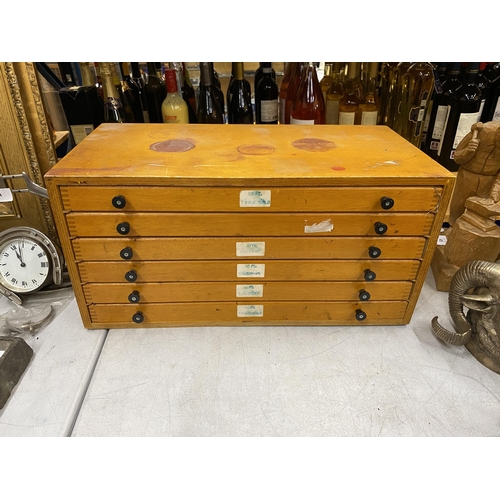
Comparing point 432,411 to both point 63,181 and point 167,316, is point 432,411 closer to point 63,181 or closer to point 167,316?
point 167,316

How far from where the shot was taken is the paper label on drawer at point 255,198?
0.86 meters

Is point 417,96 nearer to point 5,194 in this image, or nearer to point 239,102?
point 239,102

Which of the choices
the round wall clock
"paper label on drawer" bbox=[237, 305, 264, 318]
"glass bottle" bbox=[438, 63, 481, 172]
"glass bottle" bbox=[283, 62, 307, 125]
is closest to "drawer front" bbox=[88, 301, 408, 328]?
"paper label on drawer" bbox=[237, 305, 264, 318]

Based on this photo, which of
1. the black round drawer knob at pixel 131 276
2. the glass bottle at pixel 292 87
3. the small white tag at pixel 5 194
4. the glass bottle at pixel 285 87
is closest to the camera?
the black round drawer knob at pixel 131 276

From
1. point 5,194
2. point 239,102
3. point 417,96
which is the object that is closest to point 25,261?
point 5,194

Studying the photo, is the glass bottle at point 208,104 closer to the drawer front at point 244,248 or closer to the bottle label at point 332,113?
the bottle label at point 332,113

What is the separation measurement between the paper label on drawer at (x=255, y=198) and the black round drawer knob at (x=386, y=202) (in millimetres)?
261

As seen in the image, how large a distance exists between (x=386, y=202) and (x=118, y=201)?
24.0 inches

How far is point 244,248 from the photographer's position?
3.09 feet

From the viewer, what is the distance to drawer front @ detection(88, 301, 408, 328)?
3.38 feet

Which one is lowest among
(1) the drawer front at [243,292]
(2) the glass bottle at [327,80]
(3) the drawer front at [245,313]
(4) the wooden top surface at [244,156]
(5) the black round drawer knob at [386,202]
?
(3) the drawer front at [245,313]

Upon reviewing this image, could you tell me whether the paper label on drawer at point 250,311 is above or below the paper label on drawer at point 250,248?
below

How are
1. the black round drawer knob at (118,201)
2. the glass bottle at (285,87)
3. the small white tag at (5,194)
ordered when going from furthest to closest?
the glass bottle at (285,87), the small white tag at (5,194), the black round drawer knob at (118,201)

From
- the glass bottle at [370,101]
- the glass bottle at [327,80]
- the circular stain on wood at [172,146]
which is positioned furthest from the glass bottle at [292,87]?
the circular stain on wood at [172,146]
